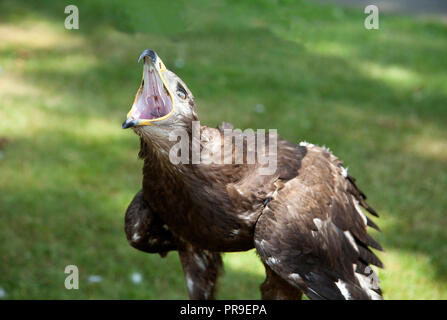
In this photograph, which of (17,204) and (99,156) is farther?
(99,156)

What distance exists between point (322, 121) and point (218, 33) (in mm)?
2024

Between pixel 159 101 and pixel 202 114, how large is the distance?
4.19 metres

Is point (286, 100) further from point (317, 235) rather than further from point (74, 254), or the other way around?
point (317, 235)

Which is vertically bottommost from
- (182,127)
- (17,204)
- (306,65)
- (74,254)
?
(74,254)

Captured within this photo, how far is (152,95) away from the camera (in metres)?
2.52

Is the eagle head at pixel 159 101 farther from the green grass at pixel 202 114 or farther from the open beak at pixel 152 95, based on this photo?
the green grass at pixel 202 114

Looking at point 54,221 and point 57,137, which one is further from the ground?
point 57,137

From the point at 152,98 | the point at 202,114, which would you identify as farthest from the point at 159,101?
the point at 202,114

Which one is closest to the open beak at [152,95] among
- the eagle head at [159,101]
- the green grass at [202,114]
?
the eagle head at [159,101]

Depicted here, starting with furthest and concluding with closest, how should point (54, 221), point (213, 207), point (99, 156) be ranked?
point (99, 156), point (54, 221), point (213, 207)

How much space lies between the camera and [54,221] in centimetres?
509

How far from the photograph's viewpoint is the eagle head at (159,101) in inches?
96.7

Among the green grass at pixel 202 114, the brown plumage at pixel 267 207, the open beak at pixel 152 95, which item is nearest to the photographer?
the open beak at pixel 152 95

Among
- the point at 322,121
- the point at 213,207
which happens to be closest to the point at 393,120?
the point at 322,121
